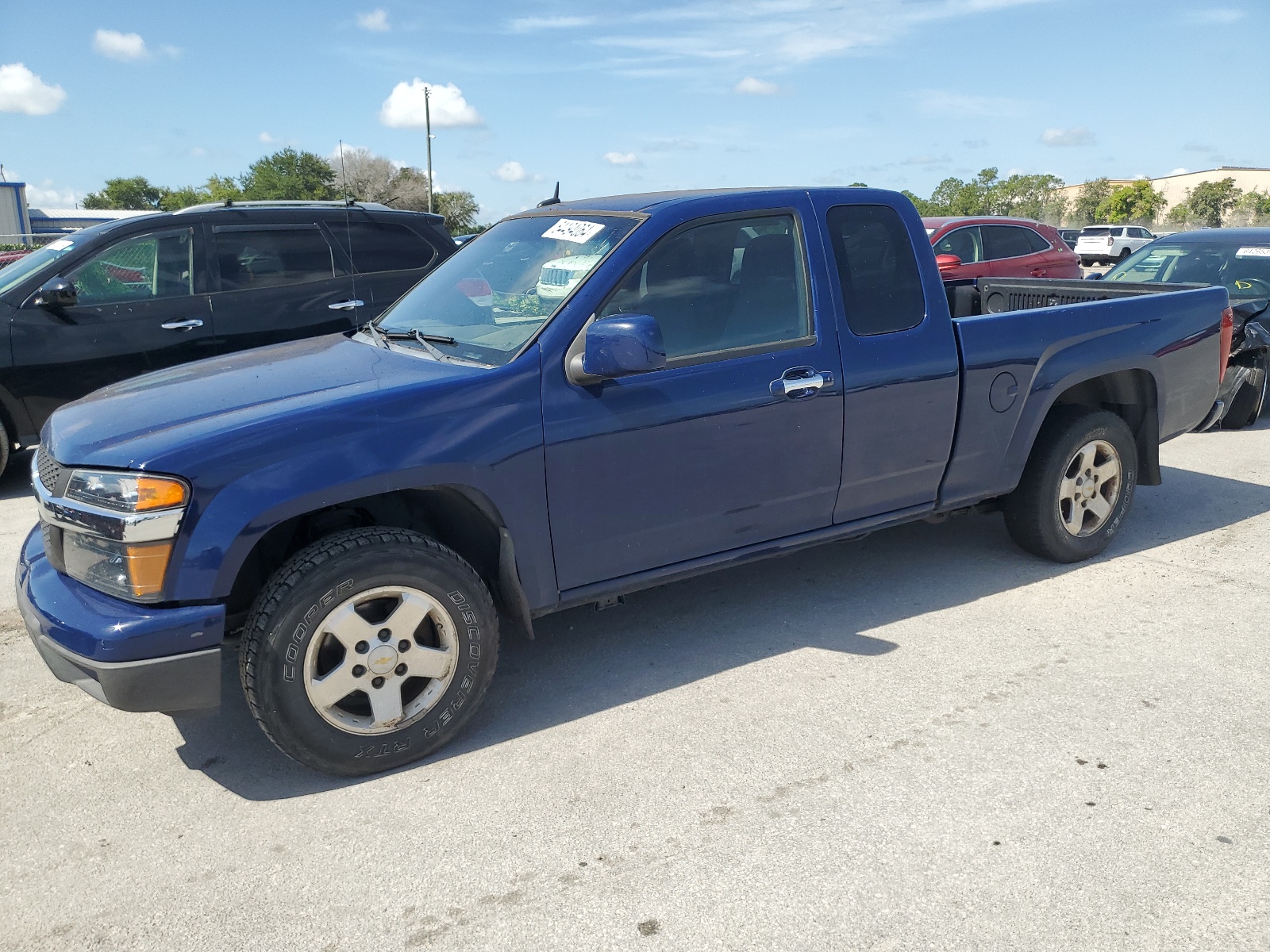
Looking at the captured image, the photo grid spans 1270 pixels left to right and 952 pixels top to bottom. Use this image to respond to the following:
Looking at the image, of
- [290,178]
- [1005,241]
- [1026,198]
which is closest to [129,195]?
[290,178]

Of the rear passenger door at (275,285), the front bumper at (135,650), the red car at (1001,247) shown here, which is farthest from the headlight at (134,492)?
the red car at (1001,247)

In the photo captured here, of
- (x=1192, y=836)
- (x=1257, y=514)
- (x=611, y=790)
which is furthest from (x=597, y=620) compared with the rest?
(x=1257, y=514)

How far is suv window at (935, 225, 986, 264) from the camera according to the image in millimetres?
12637

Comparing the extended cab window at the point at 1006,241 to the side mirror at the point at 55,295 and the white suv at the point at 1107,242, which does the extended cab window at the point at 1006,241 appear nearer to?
the side mirror at the point at 55,295

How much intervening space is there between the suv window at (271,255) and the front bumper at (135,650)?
15.8 feet

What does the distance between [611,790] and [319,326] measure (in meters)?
5.51

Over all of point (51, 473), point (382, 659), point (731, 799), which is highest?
point (51, 473)

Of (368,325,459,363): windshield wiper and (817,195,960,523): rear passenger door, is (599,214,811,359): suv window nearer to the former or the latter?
(817,195,960,523): rear passenger door

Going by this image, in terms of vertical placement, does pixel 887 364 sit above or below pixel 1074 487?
above

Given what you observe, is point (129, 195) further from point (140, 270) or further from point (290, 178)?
point (140, 270)

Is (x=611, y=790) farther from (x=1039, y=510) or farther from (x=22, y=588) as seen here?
(x=1039, y=510)

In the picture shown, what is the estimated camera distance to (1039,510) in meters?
4.95

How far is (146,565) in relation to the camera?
9.77 ft

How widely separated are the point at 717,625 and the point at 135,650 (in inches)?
93.7
